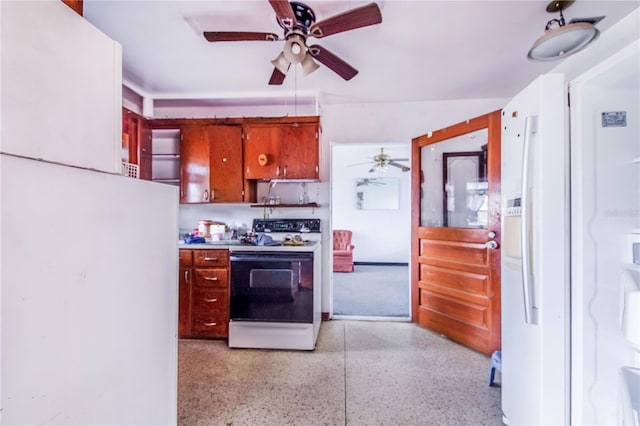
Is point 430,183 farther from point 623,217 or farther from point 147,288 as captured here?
point 147,288

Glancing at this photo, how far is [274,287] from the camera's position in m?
2.69

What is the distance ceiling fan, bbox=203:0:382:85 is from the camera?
1628mm

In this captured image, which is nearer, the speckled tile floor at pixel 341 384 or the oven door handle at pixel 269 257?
the speckled tile floor at pixel 341 384

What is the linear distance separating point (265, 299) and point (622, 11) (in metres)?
3.30

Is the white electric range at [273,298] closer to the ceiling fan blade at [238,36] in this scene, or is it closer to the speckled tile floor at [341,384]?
the speckled tile floor at [341,384]

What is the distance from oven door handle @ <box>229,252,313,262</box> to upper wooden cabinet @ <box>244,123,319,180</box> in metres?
0.88

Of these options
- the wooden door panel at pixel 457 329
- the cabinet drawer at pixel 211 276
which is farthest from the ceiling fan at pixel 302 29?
the wooden door panel at pixel 457 329

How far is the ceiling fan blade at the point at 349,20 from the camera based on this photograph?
1.60m

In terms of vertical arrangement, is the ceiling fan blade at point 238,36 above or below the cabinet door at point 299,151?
above

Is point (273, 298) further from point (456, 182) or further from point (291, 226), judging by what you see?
point (456, 182)

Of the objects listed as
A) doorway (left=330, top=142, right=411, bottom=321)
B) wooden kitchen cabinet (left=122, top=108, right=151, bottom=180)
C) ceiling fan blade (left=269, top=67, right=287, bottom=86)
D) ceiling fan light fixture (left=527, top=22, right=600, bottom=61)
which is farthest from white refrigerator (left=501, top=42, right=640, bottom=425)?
doorway (left=330, top=142, right=411, bottom=321)

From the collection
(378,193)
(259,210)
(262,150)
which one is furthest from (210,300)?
(378,193)

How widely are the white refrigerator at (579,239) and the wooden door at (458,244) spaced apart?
43.2 inches

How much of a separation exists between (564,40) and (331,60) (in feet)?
4.63
